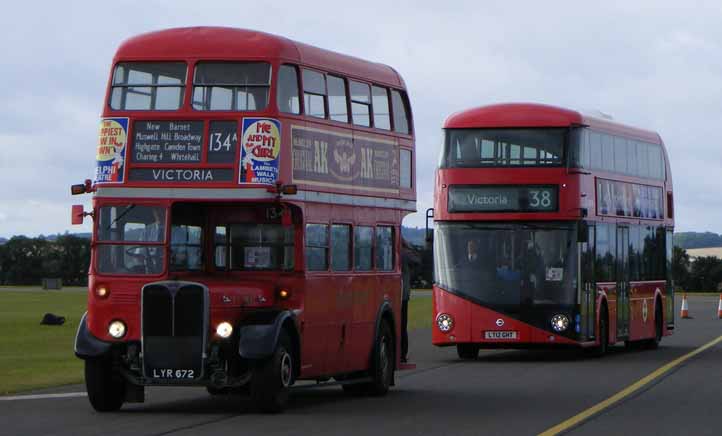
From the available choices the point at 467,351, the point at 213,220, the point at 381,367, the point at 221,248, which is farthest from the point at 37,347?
the point at 213,220

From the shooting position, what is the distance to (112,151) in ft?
57.0

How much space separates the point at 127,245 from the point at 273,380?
6.56ft

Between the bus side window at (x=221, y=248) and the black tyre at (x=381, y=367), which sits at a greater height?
the bus side window at (x=221, y=248)

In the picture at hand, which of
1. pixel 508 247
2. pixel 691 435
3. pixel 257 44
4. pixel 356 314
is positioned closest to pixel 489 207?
pixel 508 247

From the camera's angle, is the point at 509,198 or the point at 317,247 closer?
the point at 317,247

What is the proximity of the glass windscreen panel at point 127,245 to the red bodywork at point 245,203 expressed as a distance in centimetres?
7

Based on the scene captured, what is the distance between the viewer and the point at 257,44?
17.6 m

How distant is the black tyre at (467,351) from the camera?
29172mm

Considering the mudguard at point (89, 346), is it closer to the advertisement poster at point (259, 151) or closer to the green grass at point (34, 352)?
the advertisement poster at point (259, 151)

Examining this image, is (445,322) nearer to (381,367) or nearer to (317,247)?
(381,367)

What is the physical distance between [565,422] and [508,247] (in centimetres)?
1201

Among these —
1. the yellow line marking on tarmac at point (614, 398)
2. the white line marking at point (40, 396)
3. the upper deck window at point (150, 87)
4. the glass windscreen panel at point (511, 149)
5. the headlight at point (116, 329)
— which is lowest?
the white line marking at point (40, 396)

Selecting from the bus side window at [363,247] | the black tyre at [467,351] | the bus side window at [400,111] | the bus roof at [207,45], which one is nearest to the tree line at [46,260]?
the black tyre at [467,351]

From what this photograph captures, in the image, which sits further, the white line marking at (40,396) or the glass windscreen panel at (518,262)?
the glass windscreen panel at (518,262)
